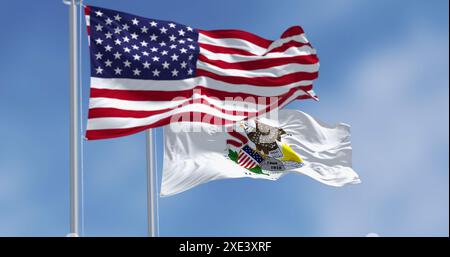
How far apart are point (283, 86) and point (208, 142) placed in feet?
15.5

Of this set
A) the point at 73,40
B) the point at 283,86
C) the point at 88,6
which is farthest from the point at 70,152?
the point at 283,86

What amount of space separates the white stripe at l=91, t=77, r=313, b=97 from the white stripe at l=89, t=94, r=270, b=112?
0.30 metres

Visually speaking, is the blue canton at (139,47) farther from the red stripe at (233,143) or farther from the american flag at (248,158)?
the american flag at (248,158)

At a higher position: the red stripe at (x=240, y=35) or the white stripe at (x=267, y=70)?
the red stripe at (x=240, y=35)

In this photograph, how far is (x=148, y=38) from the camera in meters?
18.5

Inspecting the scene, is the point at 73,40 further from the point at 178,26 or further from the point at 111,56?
the point at 178,26

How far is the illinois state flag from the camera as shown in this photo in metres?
22.5

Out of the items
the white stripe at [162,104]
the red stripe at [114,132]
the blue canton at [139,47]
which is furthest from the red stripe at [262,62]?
the red stripe at [114,132]

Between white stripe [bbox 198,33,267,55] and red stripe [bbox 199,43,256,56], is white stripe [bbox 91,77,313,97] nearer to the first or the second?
red stripe [bbox 199,43,256,56]

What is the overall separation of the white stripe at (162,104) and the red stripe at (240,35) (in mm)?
1803

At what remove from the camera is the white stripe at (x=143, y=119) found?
55.2ft

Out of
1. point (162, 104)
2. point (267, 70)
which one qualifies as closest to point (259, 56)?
point (267, 70)

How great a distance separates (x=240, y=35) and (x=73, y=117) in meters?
6.14

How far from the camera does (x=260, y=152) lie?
24250 mm
